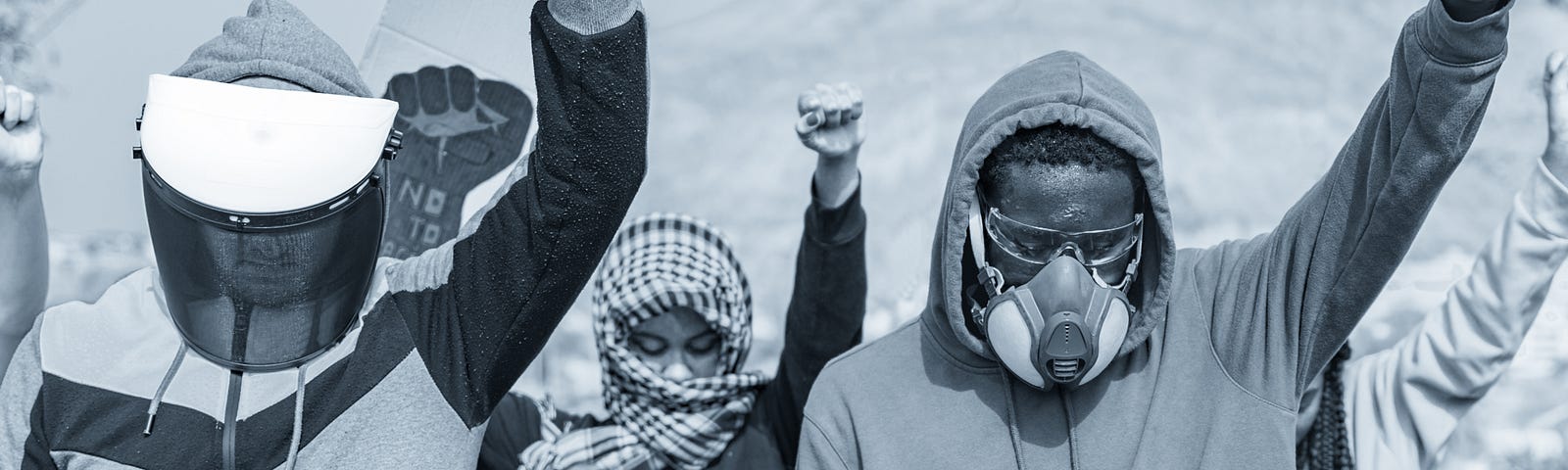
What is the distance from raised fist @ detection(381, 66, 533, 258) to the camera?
3.17 metres

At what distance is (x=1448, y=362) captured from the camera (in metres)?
2.66

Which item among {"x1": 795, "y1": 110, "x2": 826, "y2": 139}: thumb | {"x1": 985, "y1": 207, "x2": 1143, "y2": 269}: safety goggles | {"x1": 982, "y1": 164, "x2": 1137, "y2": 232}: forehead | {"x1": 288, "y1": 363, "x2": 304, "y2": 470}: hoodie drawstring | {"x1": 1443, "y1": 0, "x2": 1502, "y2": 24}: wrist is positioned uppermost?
{"x1": 1443, "y1": 0, "x2": 1502, "y2": 24}: wrist

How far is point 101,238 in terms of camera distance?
400cm

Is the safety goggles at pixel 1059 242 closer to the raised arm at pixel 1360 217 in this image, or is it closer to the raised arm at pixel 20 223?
the raised arm at pixel 1360 217

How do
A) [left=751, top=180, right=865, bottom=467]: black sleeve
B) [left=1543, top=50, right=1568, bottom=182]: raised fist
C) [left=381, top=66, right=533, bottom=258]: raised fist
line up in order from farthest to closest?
[left=381, top=66, right=533, bottom=258]: raised fist
[left=751, top=180, right=865, bottom=467]: black sleeve
[left=1543, top=50, right=1568, bottom=182]: raised fist

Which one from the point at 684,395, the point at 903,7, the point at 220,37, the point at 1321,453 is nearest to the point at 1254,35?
the point at 903,7

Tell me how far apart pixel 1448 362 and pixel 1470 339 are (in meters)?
0.06

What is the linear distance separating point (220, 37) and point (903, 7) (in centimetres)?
237

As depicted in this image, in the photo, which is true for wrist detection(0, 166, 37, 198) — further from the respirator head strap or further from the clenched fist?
the respirator head strap

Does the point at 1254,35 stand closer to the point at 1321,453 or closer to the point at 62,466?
the point at 1321,453

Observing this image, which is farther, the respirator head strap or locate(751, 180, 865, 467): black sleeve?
locate(751, 180, 865, 467): black sleeve

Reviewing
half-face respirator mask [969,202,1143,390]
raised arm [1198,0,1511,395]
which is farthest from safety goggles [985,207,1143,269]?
raised arm [1198,0,1511,395]

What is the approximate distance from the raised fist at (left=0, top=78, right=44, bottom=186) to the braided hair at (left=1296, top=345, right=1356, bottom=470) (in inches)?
90.3

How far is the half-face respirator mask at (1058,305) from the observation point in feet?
6.97
